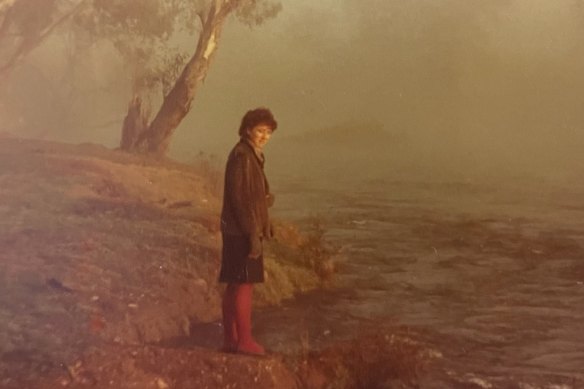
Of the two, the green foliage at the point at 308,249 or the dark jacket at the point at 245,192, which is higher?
the dark jacket at the point at 245,192

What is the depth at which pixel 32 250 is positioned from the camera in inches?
282

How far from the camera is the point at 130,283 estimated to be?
669 centimetres

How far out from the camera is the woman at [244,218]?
5258 millimetres

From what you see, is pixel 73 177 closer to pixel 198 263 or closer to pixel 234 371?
pixel 198 263

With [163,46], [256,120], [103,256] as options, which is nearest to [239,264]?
[256,120]

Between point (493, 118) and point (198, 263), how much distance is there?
2.86 metres

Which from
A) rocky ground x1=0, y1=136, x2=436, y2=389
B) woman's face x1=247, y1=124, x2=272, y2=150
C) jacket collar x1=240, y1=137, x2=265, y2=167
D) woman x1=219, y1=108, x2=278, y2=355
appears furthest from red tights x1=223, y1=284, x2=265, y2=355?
woman's face x1=247, y1=124, x2=272, y2=150

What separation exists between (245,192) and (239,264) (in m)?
0.47

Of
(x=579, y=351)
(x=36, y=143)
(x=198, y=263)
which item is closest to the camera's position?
(x=579, y=351)

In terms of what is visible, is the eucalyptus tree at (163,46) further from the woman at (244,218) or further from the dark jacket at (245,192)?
the dark jacket at (245,192)

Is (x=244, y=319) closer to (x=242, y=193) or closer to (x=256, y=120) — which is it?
(x=242, y=193)

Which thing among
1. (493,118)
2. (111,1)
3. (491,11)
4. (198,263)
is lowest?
(198,263)

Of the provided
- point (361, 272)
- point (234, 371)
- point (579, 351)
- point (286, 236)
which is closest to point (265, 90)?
point (286, 236)

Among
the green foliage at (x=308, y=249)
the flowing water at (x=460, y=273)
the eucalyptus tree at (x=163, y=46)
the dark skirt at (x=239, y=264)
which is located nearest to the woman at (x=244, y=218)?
the dark skirt at (x=239, y=264)
